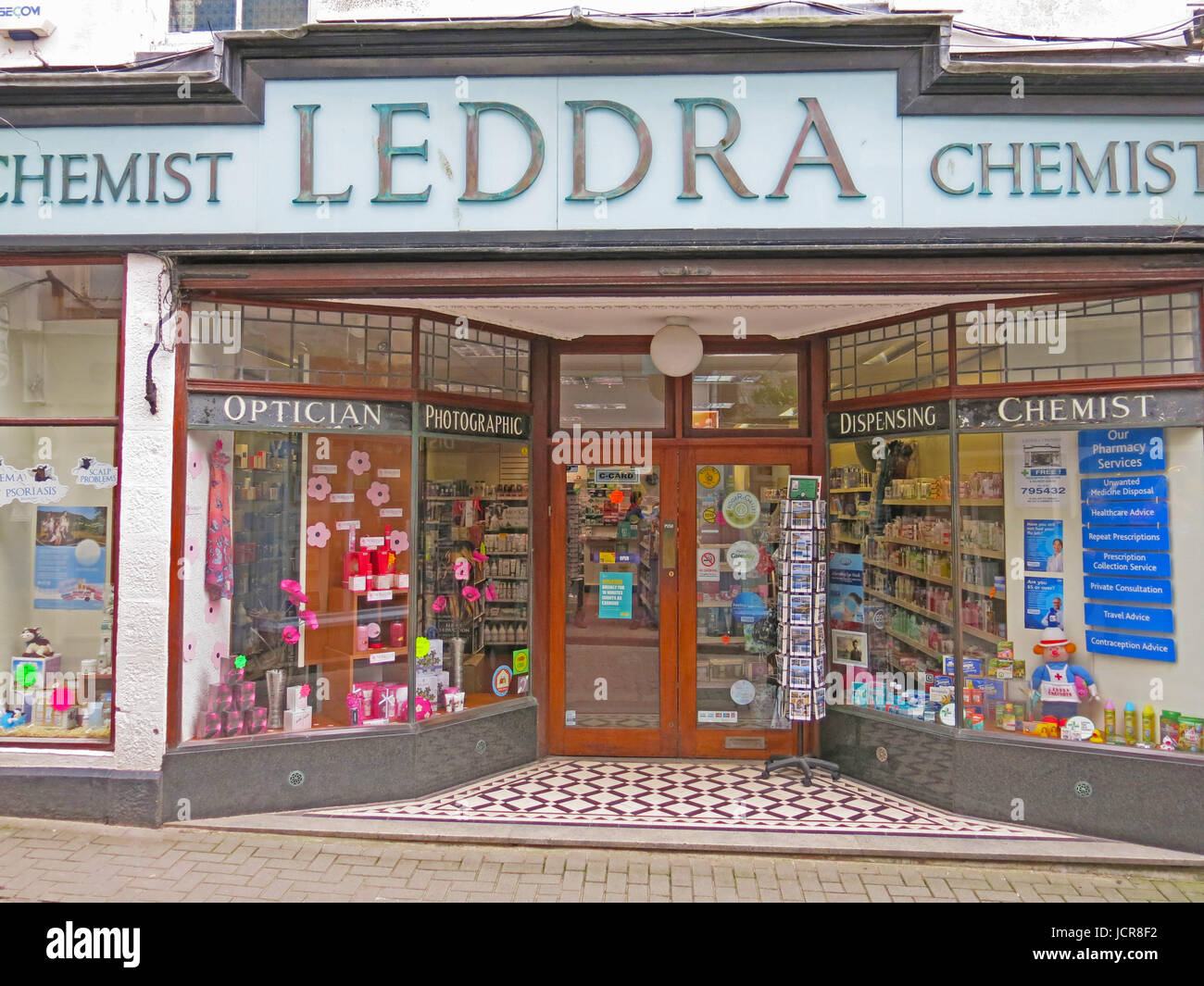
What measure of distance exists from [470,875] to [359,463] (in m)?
2.87

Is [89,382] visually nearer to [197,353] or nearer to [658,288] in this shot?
[197,353]

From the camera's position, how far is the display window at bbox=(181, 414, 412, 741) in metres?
5.24

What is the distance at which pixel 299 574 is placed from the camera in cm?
557

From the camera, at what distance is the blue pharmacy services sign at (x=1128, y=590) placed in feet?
16.1

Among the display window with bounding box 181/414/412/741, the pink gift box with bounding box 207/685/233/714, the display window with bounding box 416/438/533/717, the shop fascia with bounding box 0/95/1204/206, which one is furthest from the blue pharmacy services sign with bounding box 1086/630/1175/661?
the pink gift box with bounding box 207/685/233/714

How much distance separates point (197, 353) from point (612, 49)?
338cm

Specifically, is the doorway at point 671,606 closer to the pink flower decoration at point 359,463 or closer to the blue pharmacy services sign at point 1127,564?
the pink flower decoration at point 359,463

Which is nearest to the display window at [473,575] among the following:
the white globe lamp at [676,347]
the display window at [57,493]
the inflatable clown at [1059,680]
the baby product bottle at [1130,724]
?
the white globe lamp at [676,347]

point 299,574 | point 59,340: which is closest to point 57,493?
point 59,340

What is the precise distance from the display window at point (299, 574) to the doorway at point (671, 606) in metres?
1.38

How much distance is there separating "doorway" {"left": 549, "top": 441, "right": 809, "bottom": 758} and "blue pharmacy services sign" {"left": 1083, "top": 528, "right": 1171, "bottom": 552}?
2.02m

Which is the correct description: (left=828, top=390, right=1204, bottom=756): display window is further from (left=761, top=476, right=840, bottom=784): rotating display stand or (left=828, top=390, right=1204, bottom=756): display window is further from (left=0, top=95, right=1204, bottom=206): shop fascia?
(left=0, top=95, right=1204, bottom=206): shop fascia

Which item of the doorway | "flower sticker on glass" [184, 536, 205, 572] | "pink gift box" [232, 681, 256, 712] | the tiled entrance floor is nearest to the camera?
the tiled entrance floor

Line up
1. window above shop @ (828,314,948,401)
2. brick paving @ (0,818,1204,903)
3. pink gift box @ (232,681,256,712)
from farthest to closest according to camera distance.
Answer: window above shop @ (828,314,948,401) → pink gift box @ (232,681,256,712) → brick paving @ (0,818,1204,903)
